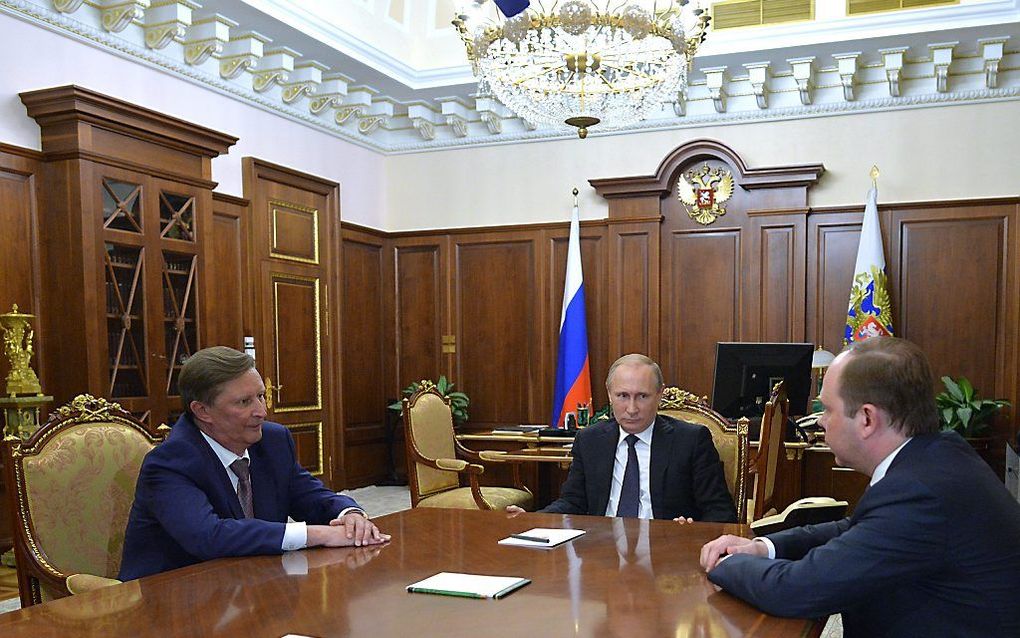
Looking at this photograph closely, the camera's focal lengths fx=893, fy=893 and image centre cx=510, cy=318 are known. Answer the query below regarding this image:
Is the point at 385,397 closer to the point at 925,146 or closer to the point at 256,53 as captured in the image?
the point at 256,53

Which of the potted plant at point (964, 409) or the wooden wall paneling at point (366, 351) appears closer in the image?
the potted plant at point (964, 409)

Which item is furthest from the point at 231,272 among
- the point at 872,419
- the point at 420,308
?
the point at 872,419

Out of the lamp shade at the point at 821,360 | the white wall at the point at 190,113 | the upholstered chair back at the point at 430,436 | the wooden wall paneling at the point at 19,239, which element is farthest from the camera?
the lamp shade at the point at 821,360

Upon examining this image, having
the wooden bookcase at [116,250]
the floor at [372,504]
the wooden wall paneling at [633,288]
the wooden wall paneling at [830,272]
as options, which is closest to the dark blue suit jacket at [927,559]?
the floor at [372,504]

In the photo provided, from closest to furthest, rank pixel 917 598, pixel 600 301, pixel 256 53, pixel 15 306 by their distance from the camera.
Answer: pixel 917 598 → pixel 15 306 → pixel 256 53 → pixel 600 301

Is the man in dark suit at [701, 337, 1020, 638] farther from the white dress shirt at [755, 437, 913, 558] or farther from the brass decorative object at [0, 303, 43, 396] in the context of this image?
the brass decorative object at [0, 303, 43, 396]

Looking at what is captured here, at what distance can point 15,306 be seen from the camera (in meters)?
4.71

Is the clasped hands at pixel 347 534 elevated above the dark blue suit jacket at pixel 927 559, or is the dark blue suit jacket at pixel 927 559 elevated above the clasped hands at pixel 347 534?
the dark blue suit jacket at pixel 927 559

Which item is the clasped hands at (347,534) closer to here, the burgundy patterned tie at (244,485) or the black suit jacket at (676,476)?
the burgundy patterned tie at (244,485)

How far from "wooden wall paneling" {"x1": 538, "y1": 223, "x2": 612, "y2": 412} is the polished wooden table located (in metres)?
5.48

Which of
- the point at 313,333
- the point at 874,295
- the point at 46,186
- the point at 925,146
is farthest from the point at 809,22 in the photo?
the point at 46,186

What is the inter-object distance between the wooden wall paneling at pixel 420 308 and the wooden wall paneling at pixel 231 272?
2.05 metres

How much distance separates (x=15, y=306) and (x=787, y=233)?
18.2 ft

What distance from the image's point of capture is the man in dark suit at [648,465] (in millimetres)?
3279
